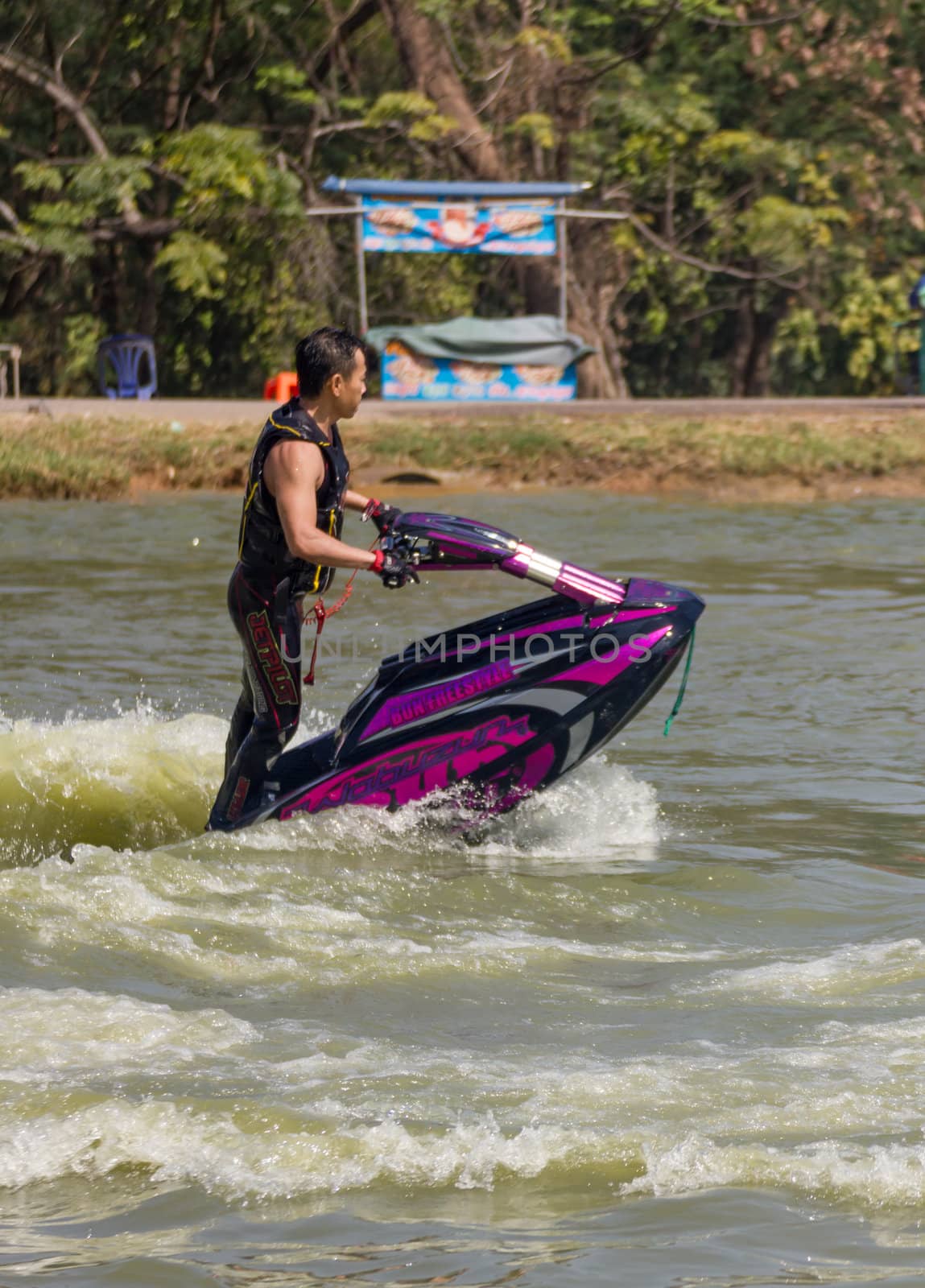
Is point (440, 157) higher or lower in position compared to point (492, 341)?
higher

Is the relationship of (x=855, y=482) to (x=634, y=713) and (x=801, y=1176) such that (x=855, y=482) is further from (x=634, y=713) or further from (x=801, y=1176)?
(x=801, y=1176)

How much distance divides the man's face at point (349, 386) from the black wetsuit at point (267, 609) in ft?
0.32

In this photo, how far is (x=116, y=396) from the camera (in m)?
22.0

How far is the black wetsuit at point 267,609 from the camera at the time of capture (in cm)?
521

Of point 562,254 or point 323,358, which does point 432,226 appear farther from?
point 323,358

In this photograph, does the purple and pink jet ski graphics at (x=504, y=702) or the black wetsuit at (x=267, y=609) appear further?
the purple and pink jet ski graphics at (x=504, y=702)

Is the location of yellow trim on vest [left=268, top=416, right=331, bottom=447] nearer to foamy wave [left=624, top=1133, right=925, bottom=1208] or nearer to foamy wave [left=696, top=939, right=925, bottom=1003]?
foamy wave [left=696, top=939, right=925, bottom=1003]

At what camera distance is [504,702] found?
5.52 meters

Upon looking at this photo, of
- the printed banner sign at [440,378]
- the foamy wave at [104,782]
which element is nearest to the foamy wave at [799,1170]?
the foamy wave at [104,782]

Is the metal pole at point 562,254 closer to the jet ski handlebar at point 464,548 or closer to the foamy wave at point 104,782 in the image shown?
the foamy wave at point 104,782

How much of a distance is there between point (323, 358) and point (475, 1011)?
189 centimetres

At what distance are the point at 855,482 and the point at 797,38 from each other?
10403mm

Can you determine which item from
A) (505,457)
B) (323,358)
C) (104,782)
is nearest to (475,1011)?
(323,358)

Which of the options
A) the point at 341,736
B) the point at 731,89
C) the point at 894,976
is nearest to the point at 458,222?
the point at 731,89
